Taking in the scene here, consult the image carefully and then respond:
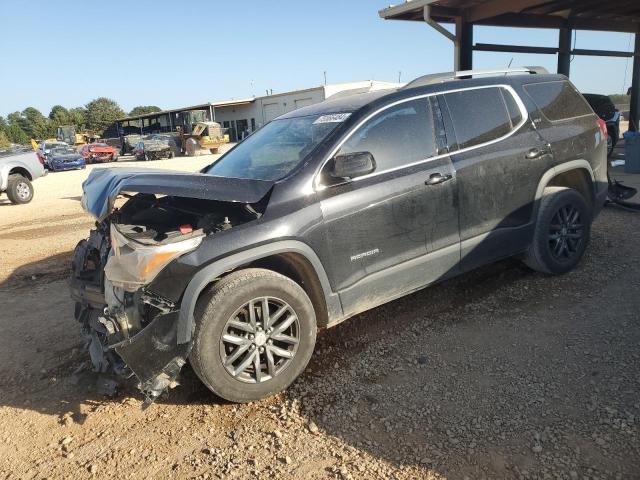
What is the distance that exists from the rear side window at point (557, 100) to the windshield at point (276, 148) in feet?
6.72

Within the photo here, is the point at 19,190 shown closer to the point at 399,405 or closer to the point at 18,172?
the point at 18,172

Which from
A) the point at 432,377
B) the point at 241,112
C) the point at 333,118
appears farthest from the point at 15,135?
the point at 432,377

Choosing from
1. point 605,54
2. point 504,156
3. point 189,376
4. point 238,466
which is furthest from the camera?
point 605,54

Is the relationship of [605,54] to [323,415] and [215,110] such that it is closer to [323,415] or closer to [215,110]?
[323,415]

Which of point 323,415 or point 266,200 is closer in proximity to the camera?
point 323,415

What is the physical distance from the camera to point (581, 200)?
15.3 feet

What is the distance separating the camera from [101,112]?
8825 cm

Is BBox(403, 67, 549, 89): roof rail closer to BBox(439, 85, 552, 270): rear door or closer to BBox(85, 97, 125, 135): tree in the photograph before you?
BBox(439, 85, 552, 270): rear door

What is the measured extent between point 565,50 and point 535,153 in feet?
32.5

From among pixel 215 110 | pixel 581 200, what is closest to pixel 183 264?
pixel 581 200

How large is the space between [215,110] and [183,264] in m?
52.5

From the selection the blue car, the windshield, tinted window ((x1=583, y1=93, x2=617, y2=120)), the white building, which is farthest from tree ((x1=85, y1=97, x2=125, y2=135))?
the windshield

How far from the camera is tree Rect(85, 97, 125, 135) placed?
270 ft

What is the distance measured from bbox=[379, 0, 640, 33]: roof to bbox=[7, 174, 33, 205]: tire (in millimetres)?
10113
